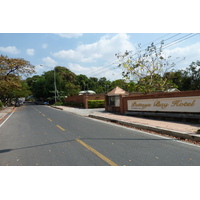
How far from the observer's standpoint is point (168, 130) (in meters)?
7.90

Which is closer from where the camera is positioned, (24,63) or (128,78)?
(128,78)

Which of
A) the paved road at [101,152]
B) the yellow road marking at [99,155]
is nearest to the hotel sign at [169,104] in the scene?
the paved road at [101,152]

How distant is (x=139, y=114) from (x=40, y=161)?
10.4 meters

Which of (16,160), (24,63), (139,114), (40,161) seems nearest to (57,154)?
(40,161)

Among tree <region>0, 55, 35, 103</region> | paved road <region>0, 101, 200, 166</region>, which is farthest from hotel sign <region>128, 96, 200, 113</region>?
tree <region>0, 55, 35, 103</region>

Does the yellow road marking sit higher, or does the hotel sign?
the hotel sign

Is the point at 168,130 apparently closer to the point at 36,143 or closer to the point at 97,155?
the point at 97,155

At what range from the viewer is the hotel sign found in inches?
399

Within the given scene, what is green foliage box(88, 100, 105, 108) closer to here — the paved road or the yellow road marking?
the paved road

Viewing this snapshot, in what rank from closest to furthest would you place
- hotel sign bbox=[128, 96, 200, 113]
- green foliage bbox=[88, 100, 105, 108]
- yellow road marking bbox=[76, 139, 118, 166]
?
1. yellow road marking bbox=[76, 139, 118, 166]
2. hotel sign bbox=[128, 96, 200, 113]
3. green foliage bbox=[88, 100, 105, 108]

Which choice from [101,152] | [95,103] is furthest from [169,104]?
[95,103]

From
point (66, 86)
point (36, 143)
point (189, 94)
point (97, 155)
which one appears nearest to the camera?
point (97, 155)

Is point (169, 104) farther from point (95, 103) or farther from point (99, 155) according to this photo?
point (95, 103)

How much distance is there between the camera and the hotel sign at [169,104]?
33.3 feet
